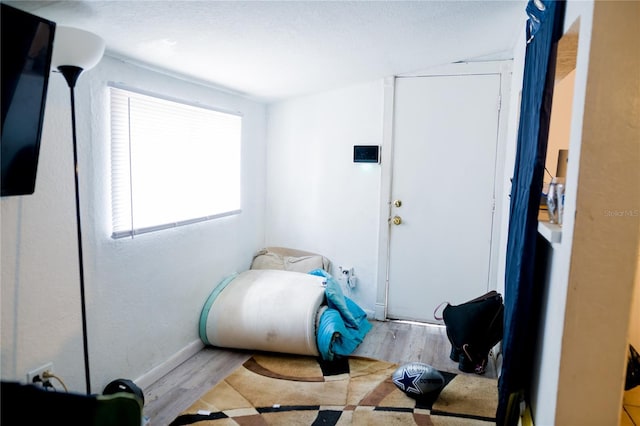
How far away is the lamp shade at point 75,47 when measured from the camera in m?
1.59

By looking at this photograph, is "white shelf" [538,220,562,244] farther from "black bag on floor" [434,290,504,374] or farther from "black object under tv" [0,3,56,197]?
"black object under tv" [0,3,56,197]

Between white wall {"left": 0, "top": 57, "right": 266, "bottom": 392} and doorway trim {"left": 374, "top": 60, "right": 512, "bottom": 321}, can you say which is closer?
white wall {"left": 0, "top": 57, "right": 266, "bottom": 392}

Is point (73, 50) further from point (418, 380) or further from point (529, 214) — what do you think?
point (418, 380)

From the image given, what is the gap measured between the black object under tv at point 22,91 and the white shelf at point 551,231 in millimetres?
1862

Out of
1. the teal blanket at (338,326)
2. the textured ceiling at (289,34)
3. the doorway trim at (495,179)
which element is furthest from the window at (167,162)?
the doorway trim at (495,179)

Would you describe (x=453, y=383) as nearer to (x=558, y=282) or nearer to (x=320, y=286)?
(x=320, y=286)

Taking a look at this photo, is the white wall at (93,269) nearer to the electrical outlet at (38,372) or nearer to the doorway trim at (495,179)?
the electrical outlet at (38,372)

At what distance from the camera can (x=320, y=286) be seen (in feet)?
10.6

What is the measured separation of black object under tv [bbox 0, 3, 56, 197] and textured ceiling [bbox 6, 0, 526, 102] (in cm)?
20

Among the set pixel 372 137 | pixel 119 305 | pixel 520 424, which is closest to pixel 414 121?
pixel 372 137

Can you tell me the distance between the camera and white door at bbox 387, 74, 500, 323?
11.2ft

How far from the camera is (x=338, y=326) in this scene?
2936mm

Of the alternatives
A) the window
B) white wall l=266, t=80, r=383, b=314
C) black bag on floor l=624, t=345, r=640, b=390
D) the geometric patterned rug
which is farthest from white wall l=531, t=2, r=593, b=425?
white wall l=266, t=80, r=383, b=314

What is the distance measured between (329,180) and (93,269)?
2185mm
